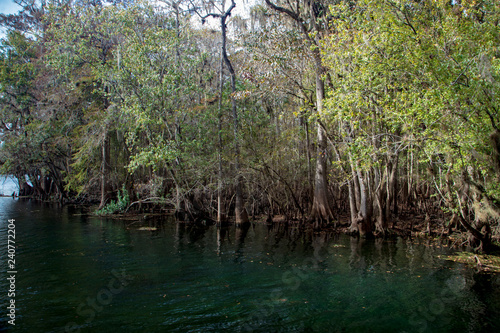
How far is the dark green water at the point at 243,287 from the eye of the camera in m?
5.95

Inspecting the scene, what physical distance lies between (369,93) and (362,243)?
18.8ft

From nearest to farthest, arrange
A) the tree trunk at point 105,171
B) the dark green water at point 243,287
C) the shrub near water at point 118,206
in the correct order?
the dark green water at point 243,287 → the shrub near water at point 118,206 → the tree trunk at point 105,171

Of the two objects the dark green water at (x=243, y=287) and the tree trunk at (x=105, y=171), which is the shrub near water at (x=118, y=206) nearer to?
the tree trunk at (x=105, y=171)

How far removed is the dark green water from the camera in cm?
595

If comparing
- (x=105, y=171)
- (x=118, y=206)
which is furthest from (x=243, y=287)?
(x=105, y=171)

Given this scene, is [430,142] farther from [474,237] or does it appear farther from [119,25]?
[119,25]

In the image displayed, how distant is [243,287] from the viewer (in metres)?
7.77

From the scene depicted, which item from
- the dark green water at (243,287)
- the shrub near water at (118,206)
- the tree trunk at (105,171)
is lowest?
the dark green water at (243,287)

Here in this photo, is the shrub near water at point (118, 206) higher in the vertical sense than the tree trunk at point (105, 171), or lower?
lower

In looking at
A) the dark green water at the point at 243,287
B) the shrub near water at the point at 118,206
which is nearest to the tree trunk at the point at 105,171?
the shrub near water at the point at 118,206

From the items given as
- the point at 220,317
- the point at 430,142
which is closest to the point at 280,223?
the point at 430,142

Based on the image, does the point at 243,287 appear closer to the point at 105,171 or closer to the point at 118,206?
the point at 118,206

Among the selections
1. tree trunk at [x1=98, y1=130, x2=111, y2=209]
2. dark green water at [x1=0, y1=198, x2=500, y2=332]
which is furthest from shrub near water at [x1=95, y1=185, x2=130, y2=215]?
dark green water at [x1=0, y1=198, x2=500, y2=332]

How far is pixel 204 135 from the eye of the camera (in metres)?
17.5
